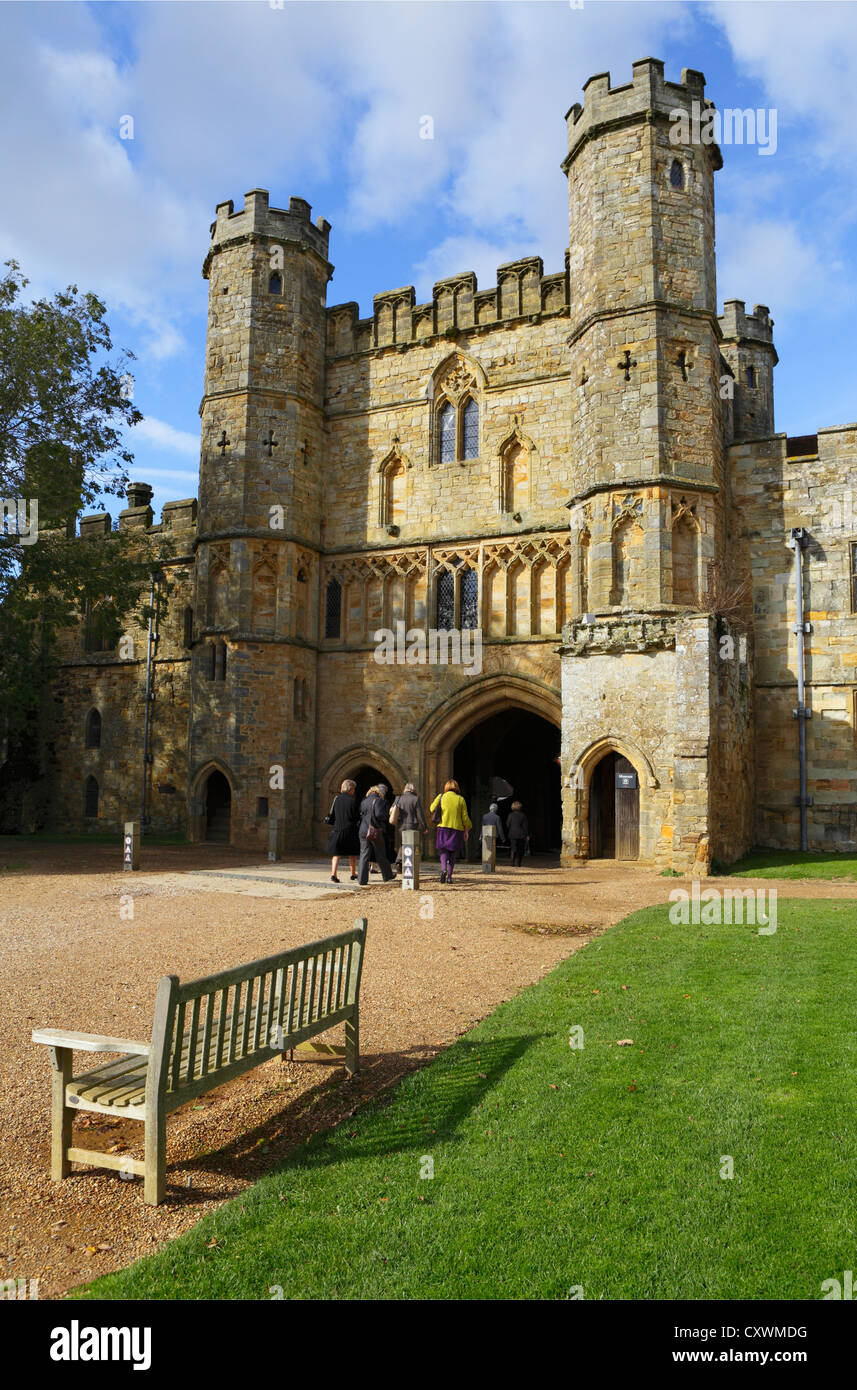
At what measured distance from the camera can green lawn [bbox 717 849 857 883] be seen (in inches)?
595

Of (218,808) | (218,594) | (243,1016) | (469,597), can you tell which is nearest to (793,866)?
(469,597)

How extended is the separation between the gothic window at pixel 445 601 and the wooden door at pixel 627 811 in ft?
20.6

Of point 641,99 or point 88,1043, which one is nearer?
point 88,1043

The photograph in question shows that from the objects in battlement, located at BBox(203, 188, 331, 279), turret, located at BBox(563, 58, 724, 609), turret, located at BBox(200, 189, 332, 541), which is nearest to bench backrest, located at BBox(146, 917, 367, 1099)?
turret, located at BBox(563, 58, 724, 609)

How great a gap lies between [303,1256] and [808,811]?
17049mm

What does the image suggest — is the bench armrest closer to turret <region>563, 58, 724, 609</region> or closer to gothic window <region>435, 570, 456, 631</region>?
turret <region>563, 58, 724, 609</region>

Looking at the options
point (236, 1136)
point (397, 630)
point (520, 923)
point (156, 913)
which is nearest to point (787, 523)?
point (397, 630)

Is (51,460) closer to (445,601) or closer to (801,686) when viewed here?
(445,601)

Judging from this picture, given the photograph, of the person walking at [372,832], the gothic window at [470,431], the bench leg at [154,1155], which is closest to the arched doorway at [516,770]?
the gothic window at [470,431]

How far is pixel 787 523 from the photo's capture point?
1908cm

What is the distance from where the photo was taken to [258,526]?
21.3 m

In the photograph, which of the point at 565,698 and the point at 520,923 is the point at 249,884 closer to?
the point at 520,923

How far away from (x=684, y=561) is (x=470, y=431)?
6.65 metres

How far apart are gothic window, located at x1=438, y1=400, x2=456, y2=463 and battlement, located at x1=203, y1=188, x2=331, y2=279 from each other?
5.42 meters
